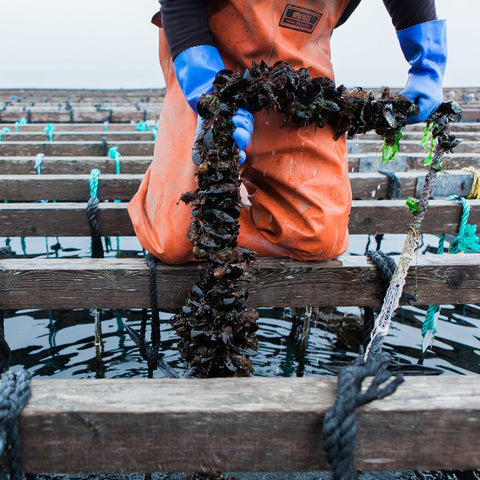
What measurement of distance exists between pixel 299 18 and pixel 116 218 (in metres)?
1.82

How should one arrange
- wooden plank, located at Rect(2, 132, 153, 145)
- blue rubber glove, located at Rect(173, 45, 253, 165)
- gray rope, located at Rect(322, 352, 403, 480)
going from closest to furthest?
gray rope, located at Rect(322, 352, 403, 480)
blue rubber glove, located at Rect(173, 45, 253, 165)
wooden plank, located at Rect(2, 132, 153, 145)

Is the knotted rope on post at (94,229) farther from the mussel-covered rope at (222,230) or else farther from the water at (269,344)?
the mussel-covered rope at (222,230)

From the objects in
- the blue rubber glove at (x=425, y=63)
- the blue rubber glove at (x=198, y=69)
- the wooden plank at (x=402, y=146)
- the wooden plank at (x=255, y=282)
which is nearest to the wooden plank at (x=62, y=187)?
the wooden plank at (x=255, y=282)

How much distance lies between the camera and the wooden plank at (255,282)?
220 cm

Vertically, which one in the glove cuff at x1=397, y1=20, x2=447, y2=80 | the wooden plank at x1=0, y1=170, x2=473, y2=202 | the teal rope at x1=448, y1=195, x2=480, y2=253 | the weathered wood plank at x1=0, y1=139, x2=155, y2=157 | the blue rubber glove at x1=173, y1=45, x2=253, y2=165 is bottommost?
the teal rope at x1=448, y1=195, x2=480, y2=253

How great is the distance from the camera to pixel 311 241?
2236 mm

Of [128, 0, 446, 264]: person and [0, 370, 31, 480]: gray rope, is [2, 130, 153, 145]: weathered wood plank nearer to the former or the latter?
[128, 0, 446, 264]: person

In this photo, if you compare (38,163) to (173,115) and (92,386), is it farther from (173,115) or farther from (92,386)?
(92,386)

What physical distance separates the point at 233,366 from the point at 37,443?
0.80m

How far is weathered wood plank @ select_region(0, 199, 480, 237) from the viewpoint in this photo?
306 cm

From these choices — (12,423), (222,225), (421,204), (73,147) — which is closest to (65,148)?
(73,147)

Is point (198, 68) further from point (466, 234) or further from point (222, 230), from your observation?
point (466, 234)

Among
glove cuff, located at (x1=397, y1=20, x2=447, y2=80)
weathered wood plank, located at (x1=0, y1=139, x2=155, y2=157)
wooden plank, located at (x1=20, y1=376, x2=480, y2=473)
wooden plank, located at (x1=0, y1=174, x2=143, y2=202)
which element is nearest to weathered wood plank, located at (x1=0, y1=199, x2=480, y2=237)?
wooden plank, located at (x1=0, y1=174, x2=143, y2=202)

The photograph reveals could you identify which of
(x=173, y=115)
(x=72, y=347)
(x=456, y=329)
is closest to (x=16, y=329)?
(x=72, y=347)
